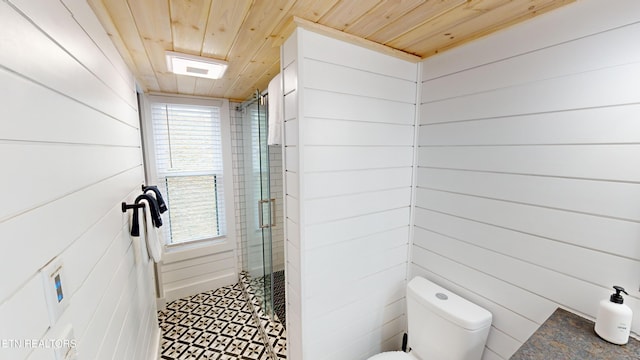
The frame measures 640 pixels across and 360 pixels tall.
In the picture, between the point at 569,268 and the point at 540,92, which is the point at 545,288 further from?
the point at 540,92

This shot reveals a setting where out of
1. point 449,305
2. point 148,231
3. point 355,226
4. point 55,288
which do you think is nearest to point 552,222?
point 449,305

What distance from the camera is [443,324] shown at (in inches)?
53.5

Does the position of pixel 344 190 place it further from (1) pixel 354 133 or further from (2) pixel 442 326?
(2) pixel 442 326

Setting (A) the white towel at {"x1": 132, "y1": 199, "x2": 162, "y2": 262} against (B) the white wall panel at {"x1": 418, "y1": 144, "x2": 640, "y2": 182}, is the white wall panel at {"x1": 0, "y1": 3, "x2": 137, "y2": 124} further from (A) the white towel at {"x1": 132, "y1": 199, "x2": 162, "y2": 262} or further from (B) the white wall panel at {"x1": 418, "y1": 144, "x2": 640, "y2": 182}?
(B) the white wall panel at {"x1": 418, "y1": 144, "x2": 640, "y2": 182}

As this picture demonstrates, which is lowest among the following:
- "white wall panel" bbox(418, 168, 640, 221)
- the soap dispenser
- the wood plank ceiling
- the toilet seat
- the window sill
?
the toilet seat

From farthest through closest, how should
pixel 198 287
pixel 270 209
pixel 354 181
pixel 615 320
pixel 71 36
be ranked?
pixel 198 287, pixel 270 209, pixel 354 181, pixel 615 320, pixel 71 36

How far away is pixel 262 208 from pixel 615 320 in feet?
7.22

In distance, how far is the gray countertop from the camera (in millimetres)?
896

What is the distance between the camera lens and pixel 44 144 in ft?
1.91

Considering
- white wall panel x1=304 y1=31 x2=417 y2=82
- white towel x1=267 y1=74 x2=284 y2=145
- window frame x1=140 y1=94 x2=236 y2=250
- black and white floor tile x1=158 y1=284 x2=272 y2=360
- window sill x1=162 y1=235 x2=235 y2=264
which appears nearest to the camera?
white wall panel x1=304 y1=31 x2=417 y2=82

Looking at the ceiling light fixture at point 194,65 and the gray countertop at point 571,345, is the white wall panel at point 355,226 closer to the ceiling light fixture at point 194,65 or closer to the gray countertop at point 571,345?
the gray countertop at point 571,345

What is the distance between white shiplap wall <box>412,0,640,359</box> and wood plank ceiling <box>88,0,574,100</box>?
0.52 ft

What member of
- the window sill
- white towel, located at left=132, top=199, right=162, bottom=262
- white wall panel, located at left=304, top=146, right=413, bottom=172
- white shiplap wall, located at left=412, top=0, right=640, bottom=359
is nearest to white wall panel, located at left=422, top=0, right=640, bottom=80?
white shiplap wall, located at left=412, top=0, right=640, bottom=359

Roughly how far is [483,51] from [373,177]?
36.4 inches
